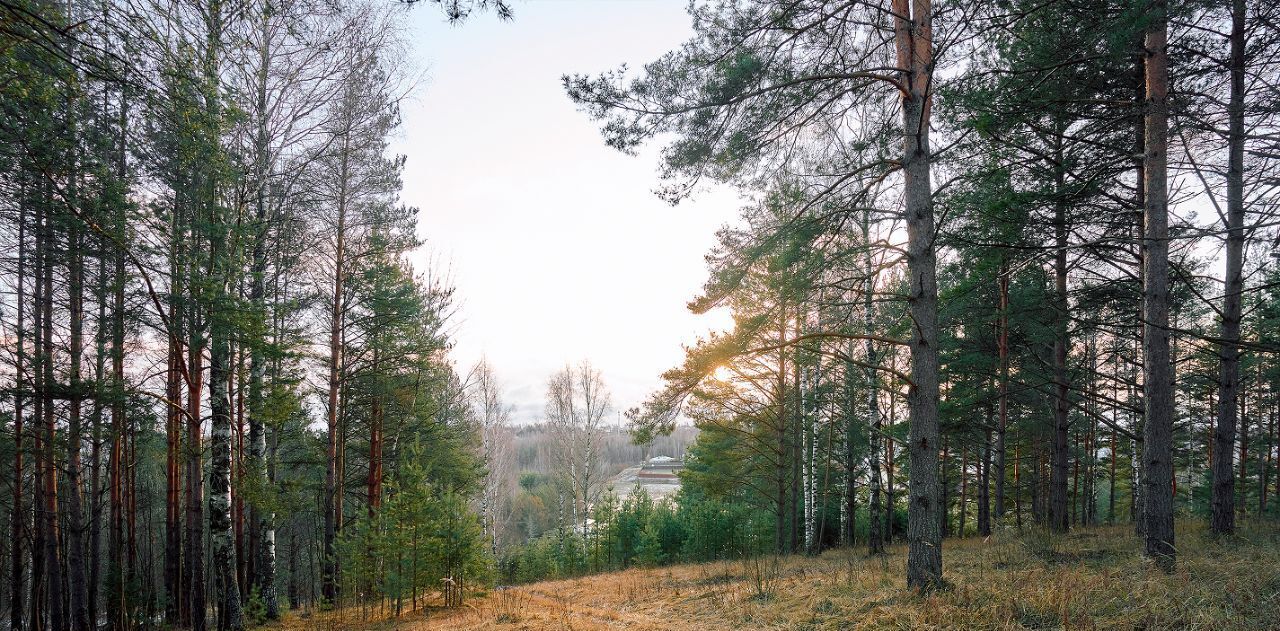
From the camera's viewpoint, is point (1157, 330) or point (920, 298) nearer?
point (920, 298)

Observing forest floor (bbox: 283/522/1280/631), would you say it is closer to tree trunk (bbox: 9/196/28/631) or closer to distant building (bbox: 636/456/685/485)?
tree trunk (bbox: 9/196/28/631)

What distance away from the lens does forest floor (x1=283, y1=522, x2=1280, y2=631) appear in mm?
4086

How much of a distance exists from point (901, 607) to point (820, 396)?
9279 millimetres

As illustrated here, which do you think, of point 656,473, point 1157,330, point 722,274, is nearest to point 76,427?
point 722,274

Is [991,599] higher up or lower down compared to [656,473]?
higher up

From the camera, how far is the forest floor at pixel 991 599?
4.09 m

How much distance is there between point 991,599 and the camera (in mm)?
4645

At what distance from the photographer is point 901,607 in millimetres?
4801

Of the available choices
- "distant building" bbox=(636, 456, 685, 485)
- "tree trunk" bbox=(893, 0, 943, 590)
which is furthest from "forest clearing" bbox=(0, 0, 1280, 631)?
"distant building" bbox=(636, 456, 685, 485)

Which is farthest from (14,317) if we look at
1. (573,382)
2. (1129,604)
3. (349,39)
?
(573,382)

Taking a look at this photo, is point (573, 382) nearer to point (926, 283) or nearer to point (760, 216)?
point (760, 216)

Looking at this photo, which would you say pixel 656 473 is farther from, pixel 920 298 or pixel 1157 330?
pixel 920 298

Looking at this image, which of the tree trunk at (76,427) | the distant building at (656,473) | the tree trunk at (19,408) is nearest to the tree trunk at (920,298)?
the tree trunk at (19,408)

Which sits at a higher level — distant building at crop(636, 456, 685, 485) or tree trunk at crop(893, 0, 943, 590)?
tree trunk at crop(893, 0, 943, 590)
